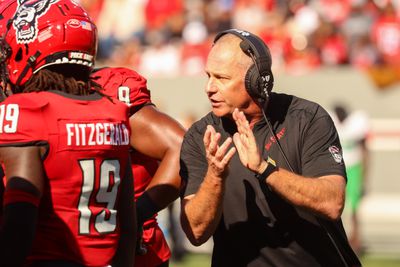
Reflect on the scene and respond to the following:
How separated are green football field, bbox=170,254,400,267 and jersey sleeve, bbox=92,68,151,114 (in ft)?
22.1

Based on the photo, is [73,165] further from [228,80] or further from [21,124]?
[228,80]

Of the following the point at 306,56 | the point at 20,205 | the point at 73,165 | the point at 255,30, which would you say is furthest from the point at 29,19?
the point at 255,30

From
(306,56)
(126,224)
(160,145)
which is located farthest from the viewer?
(306,56)

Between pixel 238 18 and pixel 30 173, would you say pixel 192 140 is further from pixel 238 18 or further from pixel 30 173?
pixel 238 18

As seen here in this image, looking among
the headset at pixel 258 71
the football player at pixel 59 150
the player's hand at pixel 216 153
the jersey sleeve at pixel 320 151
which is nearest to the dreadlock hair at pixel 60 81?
the football player at pixel 59 150

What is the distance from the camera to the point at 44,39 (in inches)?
154

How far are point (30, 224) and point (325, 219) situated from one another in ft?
4.54

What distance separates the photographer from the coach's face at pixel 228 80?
4.55m

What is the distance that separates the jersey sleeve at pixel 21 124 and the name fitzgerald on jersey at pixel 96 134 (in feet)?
0.36

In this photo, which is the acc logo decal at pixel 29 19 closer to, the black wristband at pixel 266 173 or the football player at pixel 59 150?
the football player at pixel 59 150

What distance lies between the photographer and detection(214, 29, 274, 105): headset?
450cm

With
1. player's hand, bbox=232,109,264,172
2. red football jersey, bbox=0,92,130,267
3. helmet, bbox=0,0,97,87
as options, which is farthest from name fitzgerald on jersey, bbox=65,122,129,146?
player's hand, bbox=232,109,264,172

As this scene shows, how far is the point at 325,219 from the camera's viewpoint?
14.6 feet

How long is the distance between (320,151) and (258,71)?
427 mm
